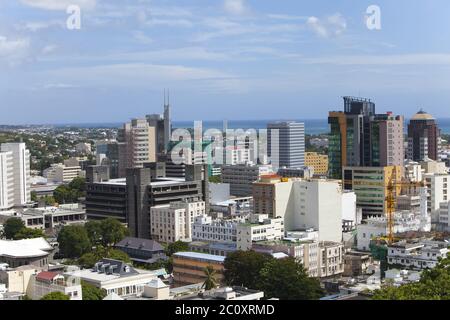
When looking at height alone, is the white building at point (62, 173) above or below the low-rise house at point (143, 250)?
above

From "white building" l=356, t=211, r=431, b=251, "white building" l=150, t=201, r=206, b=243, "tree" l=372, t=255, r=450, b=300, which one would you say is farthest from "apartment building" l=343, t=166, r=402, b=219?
"tree" l=372, t=255, r=450, b=300

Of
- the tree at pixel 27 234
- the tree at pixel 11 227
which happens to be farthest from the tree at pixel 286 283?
the tree at pixel 11 227

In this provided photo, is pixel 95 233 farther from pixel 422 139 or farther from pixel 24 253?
pixel 422 139

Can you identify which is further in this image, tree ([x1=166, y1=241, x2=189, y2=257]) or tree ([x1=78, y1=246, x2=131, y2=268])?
tree ([x1=166, y1=241, x2=189, y2=257])

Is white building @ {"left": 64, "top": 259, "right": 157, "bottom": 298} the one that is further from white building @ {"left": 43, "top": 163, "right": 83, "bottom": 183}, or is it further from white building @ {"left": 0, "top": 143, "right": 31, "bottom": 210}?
white building @ {"left": 43, "top": 163, "right": 83, "bottom": 183}

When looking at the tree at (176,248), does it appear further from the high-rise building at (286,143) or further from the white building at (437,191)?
the high-rise building at (286,143)

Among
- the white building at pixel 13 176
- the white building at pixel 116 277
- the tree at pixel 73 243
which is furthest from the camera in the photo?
the white building at pixel 13 176
